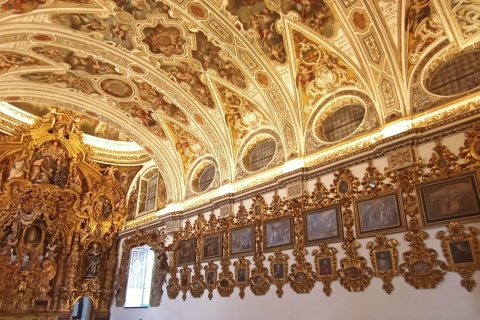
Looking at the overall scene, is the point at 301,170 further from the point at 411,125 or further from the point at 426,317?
the point at 426,317

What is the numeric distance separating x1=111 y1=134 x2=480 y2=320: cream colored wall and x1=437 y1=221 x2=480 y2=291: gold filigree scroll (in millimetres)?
114

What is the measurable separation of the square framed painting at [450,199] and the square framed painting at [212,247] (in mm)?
7086

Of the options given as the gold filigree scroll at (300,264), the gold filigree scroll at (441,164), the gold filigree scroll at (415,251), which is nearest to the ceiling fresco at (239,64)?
the gold filigree scroll at (441,164)

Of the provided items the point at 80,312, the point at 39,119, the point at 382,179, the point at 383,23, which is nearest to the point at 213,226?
the point at 382,179

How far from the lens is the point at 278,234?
1104 centimetres

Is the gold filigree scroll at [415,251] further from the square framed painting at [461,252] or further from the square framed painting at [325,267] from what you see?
the square framed painting at [325,267]

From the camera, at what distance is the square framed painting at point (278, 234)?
10.7 metres

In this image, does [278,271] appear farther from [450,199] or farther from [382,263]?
[450,199]

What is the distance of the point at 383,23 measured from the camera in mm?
9086

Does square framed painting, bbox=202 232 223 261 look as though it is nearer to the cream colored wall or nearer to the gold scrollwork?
the cream colored wall

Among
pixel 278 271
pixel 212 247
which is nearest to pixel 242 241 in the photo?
pixel 212 247

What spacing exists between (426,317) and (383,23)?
6.85m

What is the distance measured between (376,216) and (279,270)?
3359 millimetres

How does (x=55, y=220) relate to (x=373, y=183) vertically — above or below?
above
